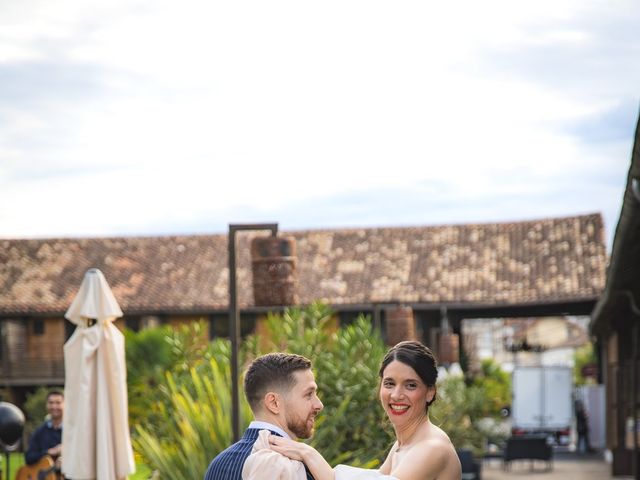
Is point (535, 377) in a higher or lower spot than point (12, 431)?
lower

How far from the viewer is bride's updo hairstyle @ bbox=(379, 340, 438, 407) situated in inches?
162

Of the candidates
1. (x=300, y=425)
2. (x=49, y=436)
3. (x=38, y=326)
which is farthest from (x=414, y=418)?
(x=38, y=326)

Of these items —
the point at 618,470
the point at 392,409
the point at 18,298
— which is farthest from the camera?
the point at 18,298

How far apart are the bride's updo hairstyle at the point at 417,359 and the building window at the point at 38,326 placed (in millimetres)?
38448

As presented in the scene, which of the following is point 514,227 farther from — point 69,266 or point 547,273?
point 69,266

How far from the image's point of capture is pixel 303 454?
359cm

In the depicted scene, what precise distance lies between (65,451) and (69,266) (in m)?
33.6

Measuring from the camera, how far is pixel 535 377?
109 ft

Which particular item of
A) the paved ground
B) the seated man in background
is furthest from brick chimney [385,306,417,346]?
the seated man in background

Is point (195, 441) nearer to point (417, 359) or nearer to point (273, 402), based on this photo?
point (417, 359)

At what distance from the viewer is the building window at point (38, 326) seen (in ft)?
136

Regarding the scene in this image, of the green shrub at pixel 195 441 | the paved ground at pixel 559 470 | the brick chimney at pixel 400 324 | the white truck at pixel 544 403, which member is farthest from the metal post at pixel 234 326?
the white truck at pixel 544 403

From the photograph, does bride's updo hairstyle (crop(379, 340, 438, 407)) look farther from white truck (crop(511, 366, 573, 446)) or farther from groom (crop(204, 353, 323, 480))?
white truck (crop(511, 366, 573, 446))

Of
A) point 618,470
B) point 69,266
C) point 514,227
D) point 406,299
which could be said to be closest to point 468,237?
point 514,227
